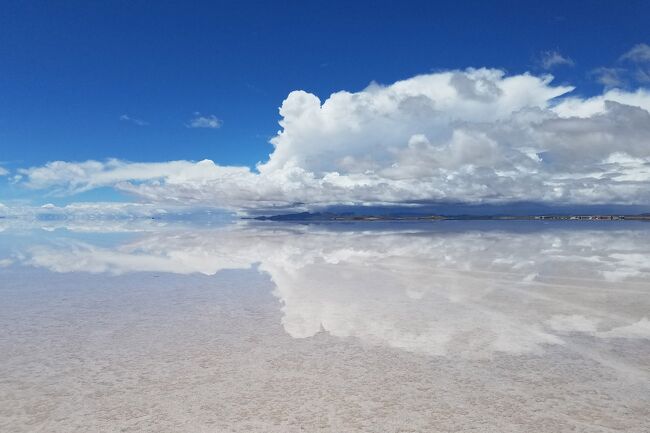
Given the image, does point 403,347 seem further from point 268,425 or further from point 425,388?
point 268,425

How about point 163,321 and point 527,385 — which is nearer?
point 527,385

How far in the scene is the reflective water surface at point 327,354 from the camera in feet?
25.4

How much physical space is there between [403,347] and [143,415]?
20.3ft

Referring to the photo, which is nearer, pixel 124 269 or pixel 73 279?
pixel 73 279

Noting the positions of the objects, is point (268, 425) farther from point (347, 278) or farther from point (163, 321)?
point (347, 278)

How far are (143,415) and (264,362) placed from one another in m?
3.06

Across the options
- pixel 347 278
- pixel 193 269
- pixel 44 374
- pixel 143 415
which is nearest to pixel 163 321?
pixel 44 374

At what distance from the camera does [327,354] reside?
1080 centimetres

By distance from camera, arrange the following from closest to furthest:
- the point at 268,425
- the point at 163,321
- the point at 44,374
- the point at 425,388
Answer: the point at 268,425 < the point at 425,388 < the point at 44,374 < the point at 163,321

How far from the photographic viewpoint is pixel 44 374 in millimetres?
9539

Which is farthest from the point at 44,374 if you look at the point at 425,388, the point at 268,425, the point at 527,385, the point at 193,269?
the point at 193,269

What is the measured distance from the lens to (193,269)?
2602cm

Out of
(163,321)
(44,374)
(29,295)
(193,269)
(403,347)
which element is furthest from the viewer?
(193,269)

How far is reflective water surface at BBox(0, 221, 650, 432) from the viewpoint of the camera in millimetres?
7730
